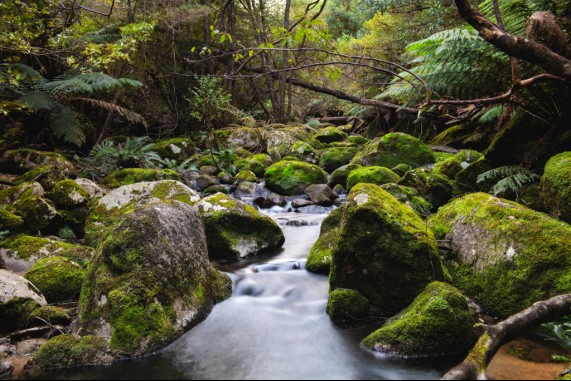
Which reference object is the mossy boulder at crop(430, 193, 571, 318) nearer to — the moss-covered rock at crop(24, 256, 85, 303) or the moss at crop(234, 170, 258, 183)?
the moss-covered rock at crop(24, 256, 85, 303)

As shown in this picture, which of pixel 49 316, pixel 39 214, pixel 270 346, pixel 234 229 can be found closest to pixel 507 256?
pixel 270 346

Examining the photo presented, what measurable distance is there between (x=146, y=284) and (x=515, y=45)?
3693 mm

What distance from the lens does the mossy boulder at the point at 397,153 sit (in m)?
9.60

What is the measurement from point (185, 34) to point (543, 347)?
13761 mm

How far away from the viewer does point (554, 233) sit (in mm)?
3432

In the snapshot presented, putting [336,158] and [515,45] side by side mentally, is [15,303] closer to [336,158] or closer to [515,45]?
[515,45]

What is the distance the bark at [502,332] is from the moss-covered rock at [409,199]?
118 inches

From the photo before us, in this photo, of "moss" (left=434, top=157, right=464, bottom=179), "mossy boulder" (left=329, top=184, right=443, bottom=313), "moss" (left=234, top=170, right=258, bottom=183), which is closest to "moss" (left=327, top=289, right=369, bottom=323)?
"mossy boulder" (left=329, top=184, right=443, bottom=313)

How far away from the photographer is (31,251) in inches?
194

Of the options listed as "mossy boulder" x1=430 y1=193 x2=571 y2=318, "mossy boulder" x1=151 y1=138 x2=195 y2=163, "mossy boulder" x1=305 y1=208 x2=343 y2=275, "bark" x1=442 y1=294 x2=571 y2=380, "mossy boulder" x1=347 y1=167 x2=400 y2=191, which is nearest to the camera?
"bark" x1=442 y1=294 x2=571 y2=380

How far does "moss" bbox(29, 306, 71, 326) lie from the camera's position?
11.5 feet

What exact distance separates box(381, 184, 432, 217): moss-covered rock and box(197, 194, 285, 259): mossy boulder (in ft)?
6.21

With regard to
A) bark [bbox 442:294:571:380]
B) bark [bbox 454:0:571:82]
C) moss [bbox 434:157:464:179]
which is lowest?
bark [bbox 442:294:571:380]

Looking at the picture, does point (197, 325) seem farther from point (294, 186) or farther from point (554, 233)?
point (294, 186)
